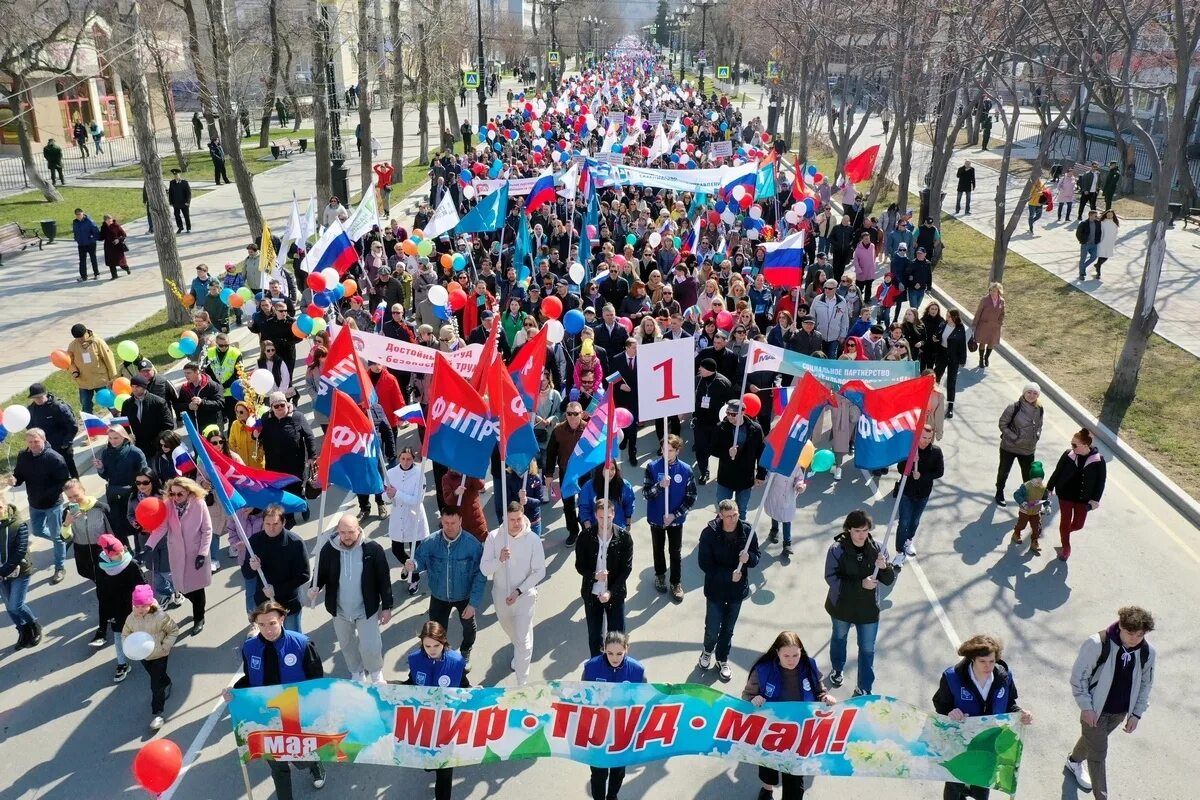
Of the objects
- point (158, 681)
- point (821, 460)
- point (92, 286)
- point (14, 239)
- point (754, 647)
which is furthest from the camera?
point (14, 239)

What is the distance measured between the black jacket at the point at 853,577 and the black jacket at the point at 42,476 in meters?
6.59

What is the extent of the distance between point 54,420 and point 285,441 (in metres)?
2.55

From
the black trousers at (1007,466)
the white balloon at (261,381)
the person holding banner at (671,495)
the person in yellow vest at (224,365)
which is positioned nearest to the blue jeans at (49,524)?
the white balloon at (261,381)

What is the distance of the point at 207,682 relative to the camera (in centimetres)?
739

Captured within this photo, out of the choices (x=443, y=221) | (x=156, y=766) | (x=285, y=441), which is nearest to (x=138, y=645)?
(x=156, y=766)

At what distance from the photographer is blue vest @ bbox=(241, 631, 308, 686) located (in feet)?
19.2

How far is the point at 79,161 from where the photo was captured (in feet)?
128

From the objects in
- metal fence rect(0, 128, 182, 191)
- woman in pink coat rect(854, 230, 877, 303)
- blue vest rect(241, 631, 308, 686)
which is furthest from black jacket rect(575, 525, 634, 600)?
metal fence rect(0, 128, 182, 191)

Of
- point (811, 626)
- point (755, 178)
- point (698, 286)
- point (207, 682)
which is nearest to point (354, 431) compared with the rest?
point (207, 682)

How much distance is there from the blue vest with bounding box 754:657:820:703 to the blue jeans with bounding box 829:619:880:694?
128cm

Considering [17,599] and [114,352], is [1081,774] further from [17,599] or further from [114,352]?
[114,352]

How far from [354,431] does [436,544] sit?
1285 millimetres

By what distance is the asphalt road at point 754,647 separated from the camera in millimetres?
6375

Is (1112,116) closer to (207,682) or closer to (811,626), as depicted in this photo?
(811,626)
